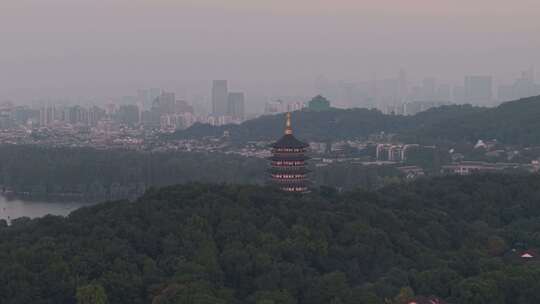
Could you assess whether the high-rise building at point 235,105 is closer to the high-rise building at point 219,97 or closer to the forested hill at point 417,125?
the high-rise building at point 219,97

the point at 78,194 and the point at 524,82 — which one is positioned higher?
the point at 524,82

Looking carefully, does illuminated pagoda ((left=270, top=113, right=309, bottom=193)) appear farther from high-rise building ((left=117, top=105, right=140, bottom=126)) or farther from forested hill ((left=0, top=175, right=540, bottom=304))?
high-rise building ((left=117, top=105, right=140, bottom=126))

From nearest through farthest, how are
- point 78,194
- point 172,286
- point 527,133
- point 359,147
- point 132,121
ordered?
point 172,286 < point 78,194 < point 527,133 < point 359,147 < point 132,121

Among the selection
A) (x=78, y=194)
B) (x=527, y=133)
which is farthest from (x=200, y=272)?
(x=527, y=133)

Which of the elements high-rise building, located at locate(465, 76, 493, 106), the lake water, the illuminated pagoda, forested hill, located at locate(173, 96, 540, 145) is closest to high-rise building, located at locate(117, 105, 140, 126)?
forested hill, located at locate(173, 96, 540, 145)

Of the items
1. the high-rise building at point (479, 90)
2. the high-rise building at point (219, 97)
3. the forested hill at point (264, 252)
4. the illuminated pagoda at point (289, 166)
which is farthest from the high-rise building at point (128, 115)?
the forested hill at point (264, 252)

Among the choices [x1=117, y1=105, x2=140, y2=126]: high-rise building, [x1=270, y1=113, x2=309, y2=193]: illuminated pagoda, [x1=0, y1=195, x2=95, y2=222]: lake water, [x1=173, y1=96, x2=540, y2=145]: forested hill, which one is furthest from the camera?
[x1=117, y1=105, x2=140, y2=126]: high-rise building

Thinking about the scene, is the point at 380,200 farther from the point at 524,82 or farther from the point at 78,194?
the point at 524,82
